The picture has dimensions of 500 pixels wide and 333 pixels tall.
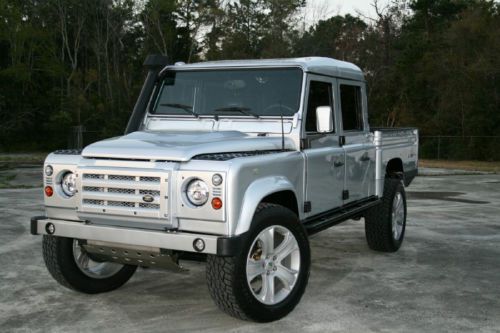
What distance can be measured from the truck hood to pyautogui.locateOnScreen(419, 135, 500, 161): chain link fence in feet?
107

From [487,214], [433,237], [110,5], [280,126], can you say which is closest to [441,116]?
[110,5]

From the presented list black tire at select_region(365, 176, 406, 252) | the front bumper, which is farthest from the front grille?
black tire at select_region(365, 176, 406, 252)

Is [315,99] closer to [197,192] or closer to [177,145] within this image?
[177,145]

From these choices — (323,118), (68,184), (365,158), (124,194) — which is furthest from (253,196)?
(365,158)

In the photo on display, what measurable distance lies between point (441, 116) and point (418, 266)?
36.0 m

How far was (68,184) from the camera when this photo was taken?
16.1 feet

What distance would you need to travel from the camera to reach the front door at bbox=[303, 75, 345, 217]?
5477mm

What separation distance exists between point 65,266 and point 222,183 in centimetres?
192

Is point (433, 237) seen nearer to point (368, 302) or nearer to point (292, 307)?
point (368, 302)

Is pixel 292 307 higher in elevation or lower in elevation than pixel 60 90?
lower

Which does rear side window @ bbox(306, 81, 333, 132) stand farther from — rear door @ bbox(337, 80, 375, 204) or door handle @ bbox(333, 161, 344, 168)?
door handle @ bbox(333, 161, 344, 168)

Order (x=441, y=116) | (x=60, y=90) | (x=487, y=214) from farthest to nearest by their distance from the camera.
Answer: (x=60, y=90), (x=441, y=116), (x=487, y=214)

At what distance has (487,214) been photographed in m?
11.0

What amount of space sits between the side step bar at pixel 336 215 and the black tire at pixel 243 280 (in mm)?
673
